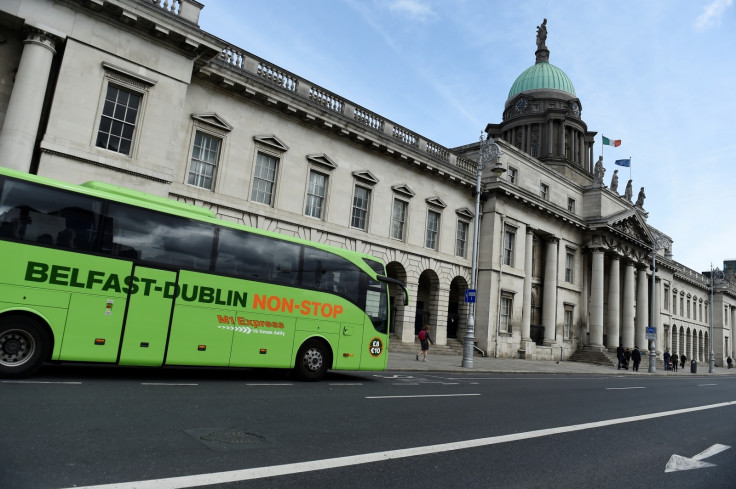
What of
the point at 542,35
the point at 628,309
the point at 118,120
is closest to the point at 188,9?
the point at 118,120

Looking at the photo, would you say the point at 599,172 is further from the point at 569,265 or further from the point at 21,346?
the point at 21,346

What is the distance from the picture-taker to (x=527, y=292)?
119 ft

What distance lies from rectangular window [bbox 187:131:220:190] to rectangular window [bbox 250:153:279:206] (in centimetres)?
193

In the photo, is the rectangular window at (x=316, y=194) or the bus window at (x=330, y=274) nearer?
the bus window at (x=330, y=274)

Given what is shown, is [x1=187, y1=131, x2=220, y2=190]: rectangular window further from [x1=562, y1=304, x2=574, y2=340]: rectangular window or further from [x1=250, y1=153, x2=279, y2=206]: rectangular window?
[x1=562, y1=304, x2=574, y2=340]: rectangular window

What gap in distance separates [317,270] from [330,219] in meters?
12.3

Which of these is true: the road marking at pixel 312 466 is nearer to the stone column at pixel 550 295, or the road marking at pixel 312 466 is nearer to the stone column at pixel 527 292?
the stone column at pixel 527 292

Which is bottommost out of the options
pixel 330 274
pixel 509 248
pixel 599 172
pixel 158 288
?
pixel 158 288

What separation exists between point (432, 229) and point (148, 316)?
73.4 ft

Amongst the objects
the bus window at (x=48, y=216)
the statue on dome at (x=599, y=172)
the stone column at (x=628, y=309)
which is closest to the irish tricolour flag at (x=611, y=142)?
the statue on dome at (x=599, y=172)

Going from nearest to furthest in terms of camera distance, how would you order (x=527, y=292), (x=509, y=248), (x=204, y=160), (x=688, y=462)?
1. (x=688, y=462)
2. (x=204, y=160)
3. (x=509, y=248)
4. (x=527, y=292)

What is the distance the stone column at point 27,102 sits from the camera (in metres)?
14.7

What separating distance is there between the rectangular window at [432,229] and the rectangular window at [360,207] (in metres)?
5.17

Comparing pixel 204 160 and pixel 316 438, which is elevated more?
pixel 204 160
